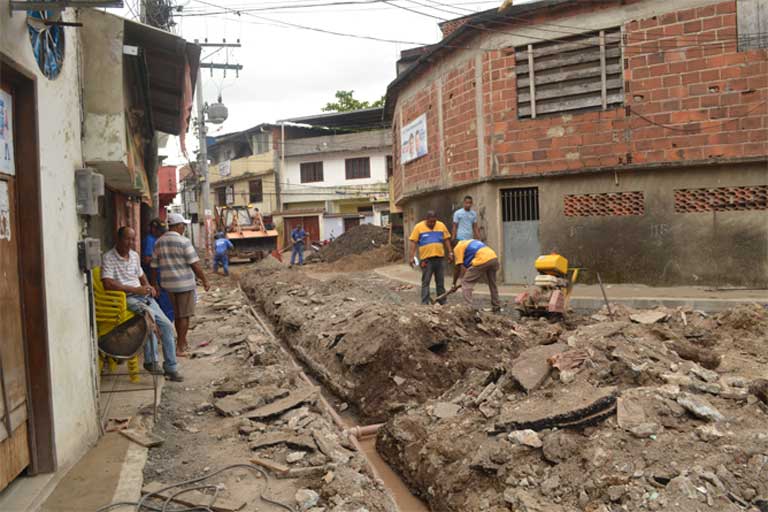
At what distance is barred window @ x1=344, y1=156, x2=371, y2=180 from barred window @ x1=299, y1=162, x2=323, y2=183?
1814 mm

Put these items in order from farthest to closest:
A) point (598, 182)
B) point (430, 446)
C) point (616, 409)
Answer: point (598, 182), point (430, 446), point (616, 409)

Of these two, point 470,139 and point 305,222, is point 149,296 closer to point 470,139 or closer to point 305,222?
point 470,139

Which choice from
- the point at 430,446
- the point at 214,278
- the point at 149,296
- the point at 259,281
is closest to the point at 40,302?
the point at 149,296

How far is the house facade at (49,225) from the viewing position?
3777 mm

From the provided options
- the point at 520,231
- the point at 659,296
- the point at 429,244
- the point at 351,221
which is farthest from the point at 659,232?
the point at 351,221

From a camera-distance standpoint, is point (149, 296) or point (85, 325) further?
point (149, 296)

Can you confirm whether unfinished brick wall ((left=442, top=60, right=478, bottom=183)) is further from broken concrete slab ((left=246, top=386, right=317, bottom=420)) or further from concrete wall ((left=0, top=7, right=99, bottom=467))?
concrete wall ((left=0, top=7, right=99, bottom=467))

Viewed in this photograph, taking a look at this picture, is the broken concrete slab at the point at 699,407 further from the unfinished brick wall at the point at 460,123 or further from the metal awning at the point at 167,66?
the unfinished brick wall at the point at 460,123

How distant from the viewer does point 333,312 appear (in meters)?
10.9

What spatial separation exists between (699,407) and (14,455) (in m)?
4.47

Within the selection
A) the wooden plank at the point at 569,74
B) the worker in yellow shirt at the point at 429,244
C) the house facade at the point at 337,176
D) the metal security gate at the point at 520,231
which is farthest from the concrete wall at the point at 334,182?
the worker in yellow shirt at the point at 429,244

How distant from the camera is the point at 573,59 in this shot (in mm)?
13398

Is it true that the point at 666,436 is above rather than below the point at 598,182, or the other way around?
below

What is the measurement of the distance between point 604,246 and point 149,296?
32.1 feet
